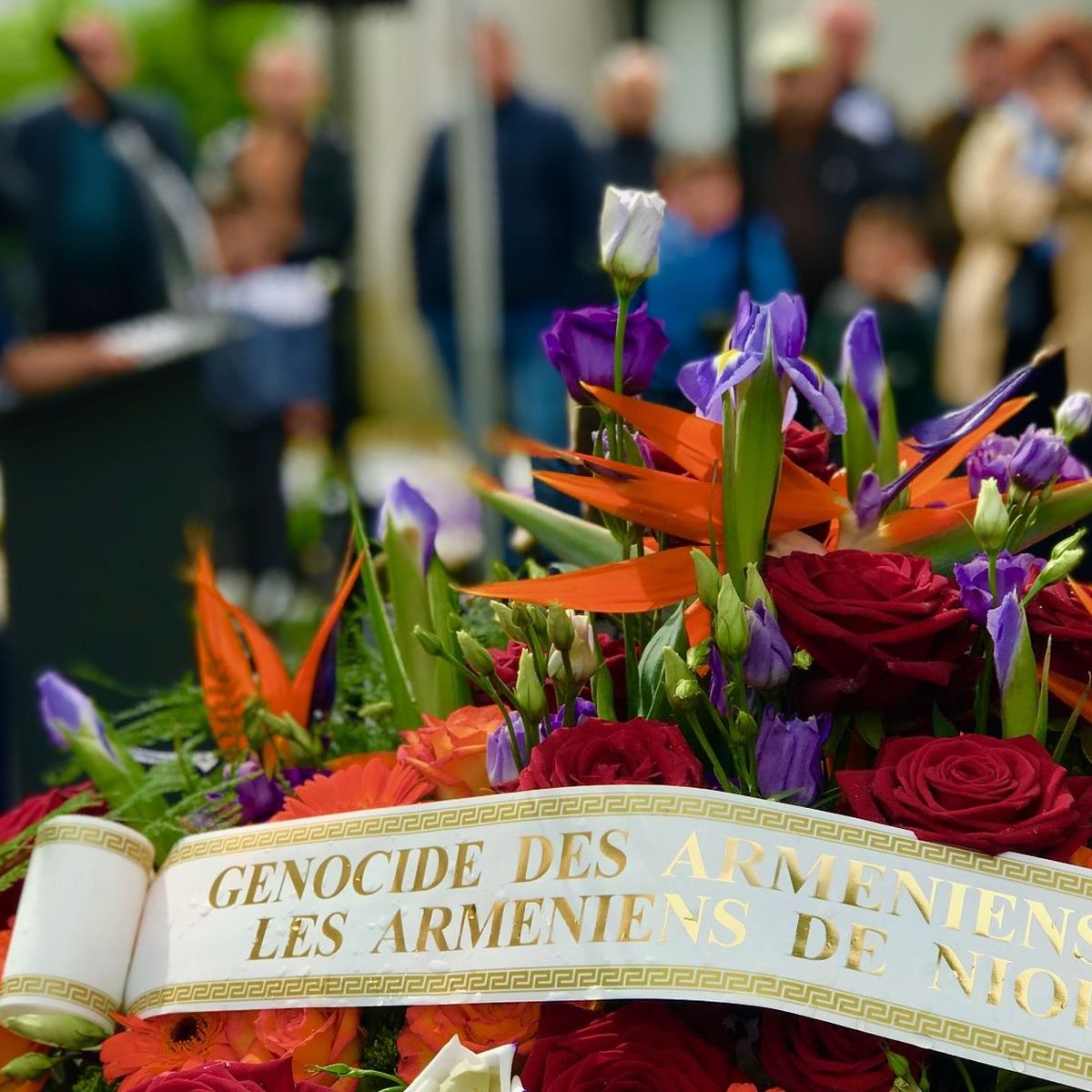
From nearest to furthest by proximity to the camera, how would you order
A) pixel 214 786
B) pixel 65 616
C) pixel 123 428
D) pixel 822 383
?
pixel 822 383 → pixel 214 786 → pixel 65 616 → pixel 123 428

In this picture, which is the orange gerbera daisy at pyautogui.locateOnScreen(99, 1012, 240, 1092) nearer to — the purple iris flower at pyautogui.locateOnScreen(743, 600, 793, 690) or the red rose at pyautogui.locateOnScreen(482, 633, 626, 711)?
the red rose at pyautogui.locateOnScreen(482, 633, 626, 711)

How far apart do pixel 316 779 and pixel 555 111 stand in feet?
15.7

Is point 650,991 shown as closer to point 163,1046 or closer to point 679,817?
point 679,817

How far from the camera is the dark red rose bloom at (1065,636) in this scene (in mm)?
1009

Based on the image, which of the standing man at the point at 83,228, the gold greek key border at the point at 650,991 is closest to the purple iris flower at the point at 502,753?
the gold greek key border at the point at 650,991

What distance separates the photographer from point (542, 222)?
5555 millimetres

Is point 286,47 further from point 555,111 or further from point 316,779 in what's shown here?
point 316,779

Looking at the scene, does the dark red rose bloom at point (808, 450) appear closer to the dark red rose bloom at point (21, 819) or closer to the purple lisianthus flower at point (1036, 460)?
the purple lisianthus flower at point (1036, 460)

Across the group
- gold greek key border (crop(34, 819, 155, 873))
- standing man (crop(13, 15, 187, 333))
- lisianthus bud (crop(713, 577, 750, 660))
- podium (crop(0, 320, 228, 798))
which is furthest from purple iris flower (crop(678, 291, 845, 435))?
standing man (crop(13, 15, 187, 333))

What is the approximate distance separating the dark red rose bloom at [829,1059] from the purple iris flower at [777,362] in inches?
12.5

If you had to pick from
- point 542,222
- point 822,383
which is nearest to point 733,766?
point 822,383

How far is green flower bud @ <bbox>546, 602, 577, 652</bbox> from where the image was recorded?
979mm

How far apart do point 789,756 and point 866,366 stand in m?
0.34

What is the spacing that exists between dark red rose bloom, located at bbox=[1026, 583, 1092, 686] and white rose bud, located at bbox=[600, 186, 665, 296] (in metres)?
0.29
